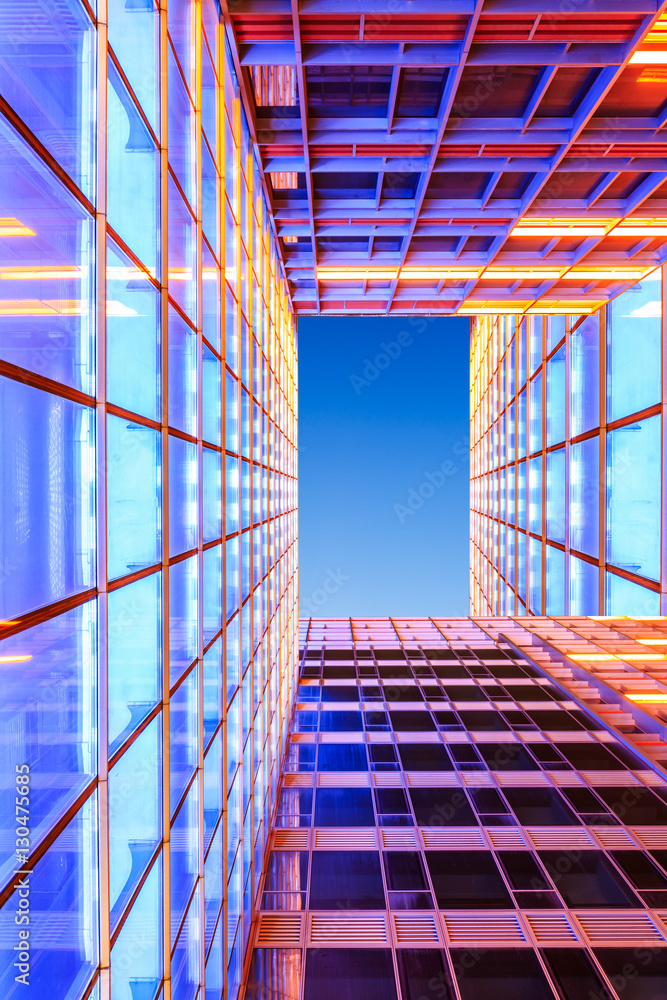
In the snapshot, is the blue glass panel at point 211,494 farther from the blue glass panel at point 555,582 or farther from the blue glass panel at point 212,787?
the blue glass panel at point 555,582

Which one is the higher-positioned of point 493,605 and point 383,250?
point 383,250

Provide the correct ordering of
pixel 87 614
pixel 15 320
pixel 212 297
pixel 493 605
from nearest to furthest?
pixel 15 320 → pixel 87 614 → pixel 212 297 → pixel 493 605

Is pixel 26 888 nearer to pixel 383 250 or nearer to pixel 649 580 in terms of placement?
pixel 649 580

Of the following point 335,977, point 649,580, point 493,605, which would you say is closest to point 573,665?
point 649,580

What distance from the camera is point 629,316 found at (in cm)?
2191

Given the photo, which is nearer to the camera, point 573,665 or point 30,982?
point 30,982

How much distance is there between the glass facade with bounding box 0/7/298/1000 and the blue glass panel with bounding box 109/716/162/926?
1.4 inches

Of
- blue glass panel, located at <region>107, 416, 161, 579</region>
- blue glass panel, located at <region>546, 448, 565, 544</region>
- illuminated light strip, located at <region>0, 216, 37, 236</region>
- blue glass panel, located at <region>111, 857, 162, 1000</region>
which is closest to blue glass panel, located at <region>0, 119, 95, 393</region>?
illuminated light strip, located at <region>0, 216, 37, 236</region>

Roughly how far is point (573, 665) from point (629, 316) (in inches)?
558

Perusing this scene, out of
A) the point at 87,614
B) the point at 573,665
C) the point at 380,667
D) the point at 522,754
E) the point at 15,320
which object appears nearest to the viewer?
the point at 15,320

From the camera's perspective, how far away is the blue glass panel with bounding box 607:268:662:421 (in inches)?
758

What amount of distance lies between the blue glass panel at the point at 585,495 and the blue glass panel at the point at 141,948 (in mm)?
21733

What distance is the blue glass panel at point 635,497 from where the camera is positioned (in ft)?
63.0

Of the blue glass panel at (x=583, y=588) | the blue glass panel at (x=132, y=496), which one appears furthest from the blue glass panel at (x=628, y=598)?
the blue glass panel at (x=132, y=496)
